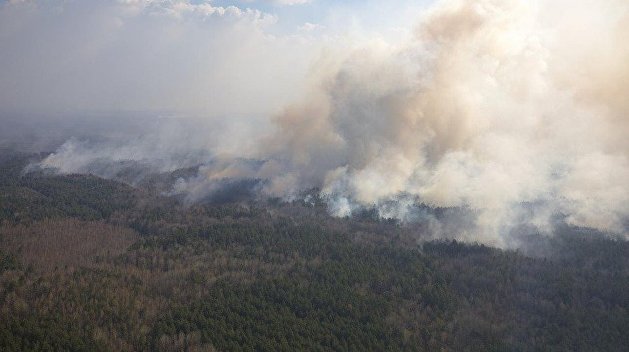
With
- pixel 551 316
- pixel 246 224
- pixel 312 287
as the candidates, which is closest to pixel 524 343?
pixel 551 316

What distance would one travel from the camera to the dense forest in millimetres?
69938

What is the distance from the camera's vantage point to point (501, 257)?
99.2 metres

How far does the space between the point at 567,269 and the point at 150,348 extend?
7687 centimetres

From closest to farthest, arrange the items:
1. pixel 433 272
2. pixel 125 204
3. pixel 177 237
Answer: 1. pixel 433 272
2. pixel 177 237
3. pixel 125 204

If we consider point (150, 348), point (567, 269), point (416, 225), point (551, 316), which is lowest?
point (150, 348)

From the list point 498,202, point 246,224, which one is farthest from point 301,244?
point 498,202

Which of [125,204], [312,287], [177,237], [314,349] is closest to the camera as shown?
[314,349]

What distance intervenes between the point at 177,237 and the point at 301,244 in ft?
109

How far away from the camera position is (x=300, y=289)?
8631 cm

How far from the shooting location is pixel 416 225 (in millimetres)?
129125

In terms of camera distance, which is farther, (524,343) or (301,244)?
(301,244)

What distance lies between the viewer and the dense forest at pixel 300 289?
229ft

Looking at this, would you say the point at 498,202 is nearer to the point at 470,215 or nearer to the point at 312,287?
the point at 470,215

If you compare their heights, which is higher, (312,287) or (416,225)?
(416,225)
